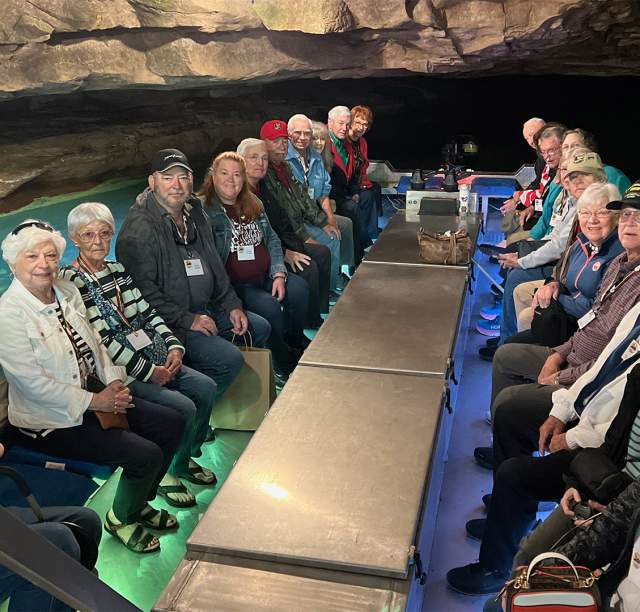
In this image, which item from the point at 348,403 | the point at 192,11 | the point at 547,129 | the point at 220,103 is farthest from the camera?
the point at 220,103

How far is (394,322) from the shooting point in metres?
3.14

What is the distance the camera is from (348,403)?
94.6 inches

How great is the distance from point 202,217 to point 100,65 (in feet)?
19.8

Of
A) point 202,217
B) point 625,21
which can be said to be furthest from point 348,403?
point 625,21

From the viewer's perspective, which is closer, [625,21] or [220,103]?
[625,21]

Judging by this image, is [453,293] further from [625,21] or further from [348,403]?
[625,21]

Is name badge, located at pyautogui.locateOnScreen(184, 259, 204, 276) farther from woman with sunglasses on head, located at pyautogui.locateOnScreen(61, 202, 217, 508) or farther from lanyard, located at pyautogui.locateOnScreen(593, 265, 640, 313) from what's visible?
lanyard, located at pyautogui.locateOnScreen(593, 265, 640, 313)

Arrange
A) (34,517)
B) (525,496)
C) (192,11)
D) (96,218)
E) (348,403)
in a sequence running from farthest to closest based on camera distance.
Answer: (192,11)
(96,218)
(348,403)
(525,496)
(34,517)

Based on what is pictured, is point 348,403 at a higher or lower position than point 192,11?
lower

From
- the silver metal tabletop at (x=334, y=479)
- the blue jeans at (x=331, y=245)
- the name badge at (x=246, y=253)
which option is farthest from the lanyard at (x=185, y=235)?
the blue jeans at (x=331, y=245)

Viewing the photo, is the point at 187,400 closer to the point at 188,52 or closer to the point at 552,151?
the point at 552,151

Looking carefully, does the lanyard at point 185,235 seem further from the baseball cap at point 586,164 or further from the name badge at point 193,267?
the baseball cap at point 586,164

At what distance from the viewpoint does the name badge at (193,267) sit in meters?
3.30

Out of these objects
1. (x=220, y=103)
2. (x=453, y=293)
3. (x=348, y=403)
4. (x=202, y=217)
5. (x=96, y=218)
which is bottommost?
(x=220, y=103)
